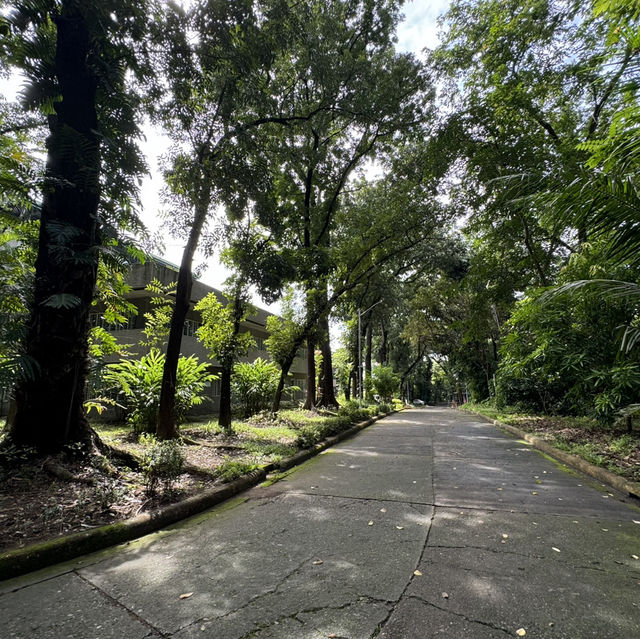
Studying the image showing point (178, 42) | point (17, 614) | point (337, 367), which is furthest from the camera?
point (337, 367)

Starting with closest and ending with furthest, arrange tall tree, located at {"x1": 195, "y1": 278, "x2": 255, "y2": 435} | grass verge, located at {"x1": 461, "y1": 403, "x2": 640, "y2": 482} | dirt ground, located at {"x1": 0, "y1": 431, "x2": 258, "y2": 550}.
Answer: dirt ground, located at {"x1": 0, "y1": 431, "x2": 258, "y2": 550} < grass verge, located at {"x1": 461, "y1": 403, "x2": 640, "y2": 482} < tall tree, located at {"x1": 195, "y1": 278, "x2": 255, "y2": 435}

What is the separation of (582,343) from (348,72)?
30.4ft

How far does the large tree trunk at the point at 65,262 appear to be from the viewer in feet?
13.8

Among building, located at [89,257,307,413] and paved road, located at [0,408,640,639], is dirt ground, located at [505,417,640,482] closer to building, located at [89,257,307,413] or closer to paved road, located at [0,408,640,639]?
paved road, located at [0,408,640,639]

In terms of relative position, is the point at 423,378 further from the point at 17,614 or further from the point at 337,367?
the point at 17,614

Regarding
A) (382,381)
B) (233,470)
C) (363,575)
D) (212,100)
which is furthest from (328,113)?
(382,381)

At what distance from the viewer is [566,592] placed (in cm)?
234

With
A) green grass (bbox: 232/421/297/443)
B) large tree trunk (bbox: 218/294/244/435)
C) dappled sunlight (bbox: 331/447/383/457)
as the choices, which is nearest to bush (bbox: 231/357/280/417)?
green grass (bbox: 232/421/297/443)

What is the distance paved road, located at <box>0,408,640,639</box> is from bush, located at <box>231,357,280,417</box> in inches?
371

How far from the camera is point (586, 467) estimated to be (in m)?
5.88

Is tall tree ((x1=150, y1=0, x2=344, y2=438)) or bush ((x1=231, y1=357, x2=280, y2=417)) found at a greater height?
tall tree ((x1=150, y1=0, x2=344, y2=438))

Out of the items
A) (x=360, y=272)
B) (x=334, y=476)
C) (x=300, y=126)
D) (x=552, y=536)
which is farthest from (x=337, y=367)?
(x=552, y=536)

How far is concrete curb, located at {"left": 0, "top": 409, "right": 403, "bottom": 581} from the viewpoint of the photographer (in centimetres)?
269

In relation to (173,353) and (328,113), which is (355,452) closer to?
(173,353)
